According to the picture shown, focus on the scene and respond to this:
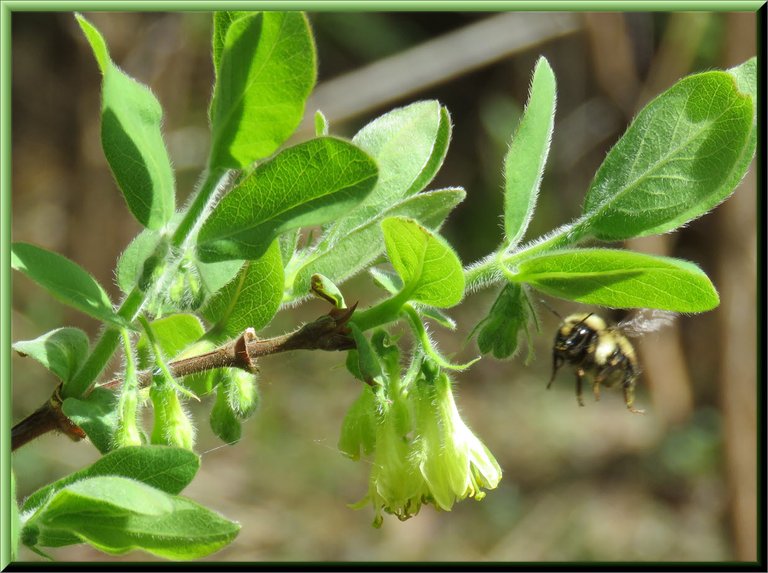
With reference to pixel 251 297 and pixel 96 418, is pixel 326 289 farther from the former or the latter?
pixel 96 418

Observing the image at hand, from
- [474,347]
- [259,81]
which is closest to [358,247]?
[259,81]

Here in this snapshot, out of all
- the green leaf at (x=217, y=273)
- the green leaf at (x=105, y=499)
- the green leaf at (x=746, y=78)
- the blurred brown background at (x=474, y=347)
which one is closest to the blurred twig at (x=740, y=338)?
the blurred brown background at (x=474, y=347)

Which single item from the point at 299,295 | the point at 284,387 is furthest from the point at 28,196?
the point at 299,295

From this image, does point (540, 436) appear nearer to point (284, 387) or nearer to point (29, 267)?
point (284, 387)

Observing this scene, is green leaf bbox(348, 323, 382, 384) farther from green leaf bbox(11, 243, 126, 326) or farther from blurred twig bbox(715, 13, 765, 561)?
blurred twig bbox(715, 13, 765, 561)

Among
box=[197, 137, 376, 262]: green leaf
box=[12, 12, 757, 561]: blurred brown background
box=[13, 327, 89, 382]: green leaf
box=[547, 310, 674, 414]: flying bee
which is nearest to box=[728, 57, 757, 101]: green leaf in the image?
box=[197, 137, 376, 262]: green leaf

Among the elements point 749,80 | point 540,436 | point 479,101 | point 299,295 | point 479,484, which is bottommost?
point 540,436

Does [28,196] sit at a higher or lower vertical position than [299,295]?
higher
